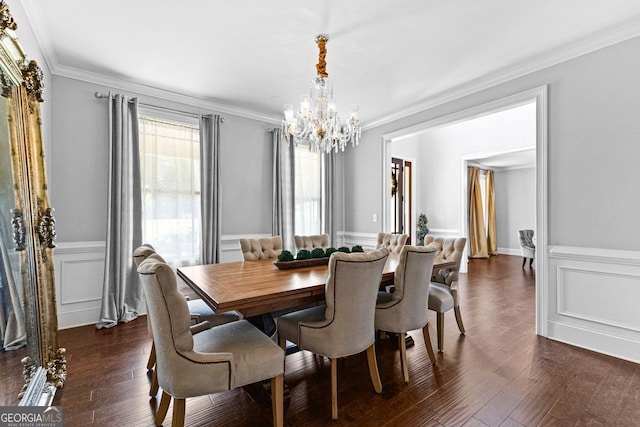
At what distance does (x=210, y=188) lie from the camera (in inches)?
154

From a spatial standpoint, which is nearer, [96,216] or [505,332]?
[505,332]

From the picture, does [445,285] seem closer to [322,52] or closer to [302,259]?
[302,259]

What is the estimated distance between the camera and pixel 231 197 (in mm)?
4215

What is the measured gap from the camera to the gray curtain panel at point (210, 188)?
3891mm

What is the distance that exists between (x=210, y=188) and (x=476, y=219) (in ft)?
22.9

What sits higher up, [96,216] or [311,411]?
[96,216]

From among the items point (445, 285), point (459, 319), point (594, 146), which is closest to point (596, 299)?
point (459, 319)

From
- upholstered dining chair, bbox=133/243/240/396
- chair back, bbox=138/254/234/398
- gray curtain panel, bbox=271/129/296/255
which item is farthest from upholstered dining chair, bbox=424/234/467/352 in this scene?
gray curtain panel, bbox=271/129/296/255

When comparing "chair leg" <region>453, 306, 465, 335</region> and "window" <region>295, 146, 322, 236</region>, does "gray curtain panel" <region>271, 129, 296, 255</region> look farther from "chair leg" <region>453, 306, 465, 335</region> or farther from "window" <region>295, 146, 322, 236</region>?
"chair leg" <region>453, 306, 465, 335</region>

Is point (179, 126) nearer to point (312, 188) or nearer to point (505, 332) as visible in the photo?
point (312, 188)

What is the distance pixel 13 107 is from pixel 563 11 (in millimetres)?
3818

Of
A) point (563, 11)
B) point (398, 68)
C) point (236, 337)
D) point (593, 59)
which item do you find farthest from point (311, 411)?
point (593, 59)

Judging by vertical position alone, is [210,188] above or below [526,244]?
above

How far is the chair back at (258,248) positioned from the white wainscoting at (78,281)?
1668 mm
